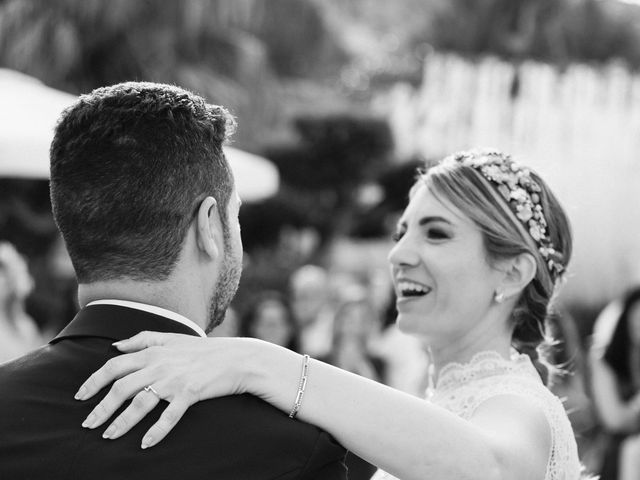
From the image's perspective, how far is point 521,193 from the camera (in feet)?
10.0

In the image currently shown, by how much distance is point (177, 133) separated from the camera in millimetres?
2021

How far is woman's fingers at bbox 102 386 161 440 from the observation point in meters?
1.82

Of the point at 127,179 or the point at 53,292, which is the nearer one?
the point at 127,179

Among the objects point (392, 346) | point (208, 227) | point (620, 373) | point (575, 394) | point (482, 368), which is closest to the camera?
point (208, 227)

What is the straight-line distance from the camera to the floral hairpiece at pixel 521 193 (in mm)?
3023

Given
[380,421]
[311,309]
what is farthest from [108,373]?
[311,309]

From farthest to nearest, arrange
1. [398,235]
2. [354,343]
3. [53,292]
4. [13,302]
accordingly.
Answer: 1. [53,292]
2. [354,343]
3. [13,302]
4. [398,235]

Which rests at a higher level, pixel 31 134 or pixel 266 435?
pixel 266 435

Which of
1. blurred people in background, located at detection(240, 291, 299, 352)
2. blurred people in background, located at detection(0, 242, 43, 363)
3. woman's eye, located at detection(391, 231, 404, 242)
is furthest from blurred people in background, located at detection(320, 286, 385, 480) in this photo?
woman's eye, located at detection(391, 231, 404, 242)

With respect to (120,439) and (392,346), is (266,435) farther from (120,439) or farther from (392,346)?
(392,346)

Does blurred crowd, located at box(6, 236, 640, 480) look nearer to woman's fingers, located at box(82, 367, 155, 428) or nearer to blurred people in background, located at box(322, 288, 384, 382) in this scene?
blurred people in background, located at box(322, 288, 384, 382)

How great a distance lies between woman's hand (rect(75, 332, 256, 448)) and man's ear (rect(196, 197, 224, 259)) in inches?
7.9

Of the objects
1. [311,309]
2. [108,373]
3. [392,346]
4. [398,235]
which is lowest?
[392,346]

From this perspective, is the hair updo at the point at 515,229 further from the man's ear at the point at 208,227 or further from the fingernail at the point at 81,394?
the fingernail at the point at 81,394
